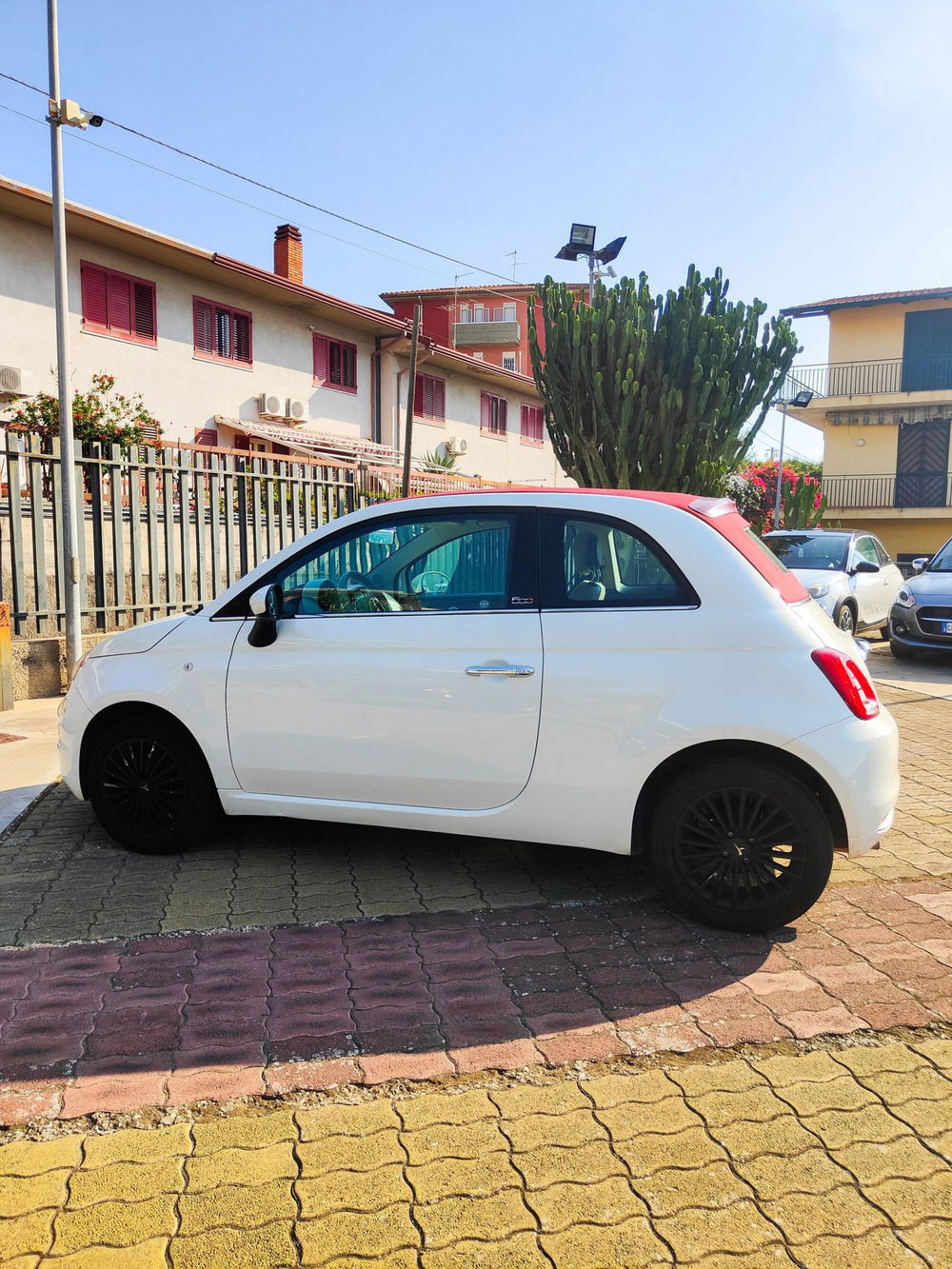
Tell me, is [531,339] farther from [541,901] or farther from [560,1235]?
[560,1235]

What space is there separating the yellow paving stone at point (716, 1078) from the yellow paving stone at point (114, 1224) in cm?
140

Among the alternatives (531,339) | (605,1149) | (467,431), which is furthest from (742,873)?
(467,431)

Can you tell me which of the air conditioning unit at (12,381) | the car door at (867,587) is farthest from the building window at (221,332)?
the car door at (867,587)

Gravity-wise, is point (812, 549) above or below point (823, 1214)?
above

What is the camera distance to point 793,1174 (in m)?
2.38

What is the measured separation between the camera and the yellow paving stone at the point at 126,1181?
7.55ft

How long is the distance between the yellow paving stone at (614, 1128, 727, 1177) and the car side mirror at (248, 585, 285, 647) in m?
2.49

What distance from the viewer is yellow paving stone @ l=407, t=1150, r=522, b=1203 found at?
2.31m

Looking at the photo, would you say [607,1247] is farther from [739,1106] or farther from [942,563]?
[942,563]

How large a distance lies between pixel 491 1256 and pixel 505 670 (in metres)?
2.10

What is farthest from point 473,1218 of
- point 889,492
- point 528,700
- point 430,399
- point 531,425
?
point 889,492

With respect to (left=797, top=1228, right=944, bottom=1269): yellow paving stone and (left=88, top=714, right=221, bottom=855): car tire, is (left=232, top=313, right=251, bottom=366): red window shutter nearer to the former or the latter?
(left=88, top=714, right=221, bottom=855): car tire

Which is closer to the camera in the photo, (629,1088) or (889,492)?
(629,1088)

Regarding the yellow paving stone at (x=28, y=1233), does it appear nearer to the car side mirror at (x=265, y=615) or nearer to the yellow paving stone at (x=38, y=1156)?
the yellow paving stone at (x=38, y=1156)
